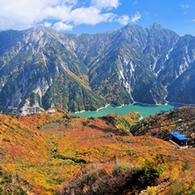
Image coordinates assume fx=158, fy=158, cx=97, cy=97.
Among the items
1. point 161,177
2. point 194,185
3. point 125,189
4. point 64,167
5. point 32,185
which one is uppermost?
point 194,185

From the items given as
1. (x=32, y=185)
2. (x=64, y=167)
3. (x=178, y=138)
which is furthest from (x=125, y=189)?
(x=178, y=138)

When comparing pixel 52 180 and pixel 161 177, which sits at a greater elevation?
pixel 161 177

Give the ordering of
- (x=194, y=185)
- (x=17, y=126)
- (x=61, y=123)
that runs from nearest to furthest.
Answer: (x=194, y=185), (x=17, y=126), (x=61, y=123)

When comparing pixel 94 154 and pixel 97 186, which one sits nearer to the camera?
pixel 97 186

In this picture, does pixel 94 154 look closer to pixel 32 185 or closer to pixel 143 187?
pixel 32 185

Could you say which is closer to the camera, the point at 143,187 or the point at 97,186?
the point at 143,187

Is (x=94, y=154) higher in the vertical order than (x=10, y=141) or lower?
lower

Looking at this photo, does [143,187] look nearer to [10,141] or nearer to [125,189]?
[125,189]

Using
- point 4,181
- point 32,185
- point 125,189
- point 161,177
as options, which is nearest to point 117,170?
point 125,189

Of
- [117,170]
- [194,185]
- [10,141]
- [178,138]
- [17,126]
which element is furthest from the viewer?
[17,126]
